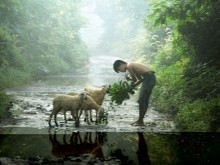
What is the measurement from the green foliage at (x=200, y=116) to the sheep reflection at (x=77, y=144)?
8.47ft

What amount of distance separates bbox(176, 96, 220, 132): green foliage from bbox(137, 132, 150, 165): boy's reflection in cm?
167

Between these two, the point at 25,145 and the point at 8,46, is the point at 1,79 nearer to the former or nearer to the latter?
the point at 8,46

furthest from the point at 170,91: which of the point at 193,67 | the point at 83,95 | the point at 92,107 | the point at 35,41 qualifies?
the point at 35,41

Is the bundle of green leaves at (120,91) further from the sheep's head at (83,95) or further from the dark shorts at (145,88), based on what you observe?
the sheep's head at (83,95)

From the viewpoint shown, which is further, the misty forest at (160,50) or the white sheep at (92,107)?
the misty forest at (160,50)

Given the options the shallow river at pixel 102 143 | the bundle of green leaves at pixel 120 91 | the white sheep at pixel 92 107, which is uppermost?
the bundle of green leaves at pixel 120 91

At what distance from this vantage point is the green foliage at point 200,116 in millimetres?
9280

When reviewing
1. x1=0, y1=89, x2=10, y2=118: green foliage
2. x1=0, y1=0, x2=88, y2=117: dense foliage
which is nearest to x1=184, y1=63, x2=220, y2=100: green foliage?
x1=0, y1=89, x2=10, y2=118: green foliage

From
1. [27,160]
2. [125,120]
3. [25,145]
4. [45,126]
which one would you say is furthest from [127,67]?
[27,160]

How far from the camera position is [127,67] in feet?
35.5

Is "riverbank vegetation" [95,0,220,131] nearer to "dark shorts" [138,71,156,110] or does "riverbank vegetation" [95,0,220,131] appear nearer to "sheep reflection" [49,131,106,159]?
"dark shorts" [138,71,156,110]

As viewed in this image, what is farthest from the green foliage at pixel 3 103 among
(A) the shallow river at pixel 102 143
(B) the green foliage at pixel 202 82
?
(B) the green foliage at pixel 202 82

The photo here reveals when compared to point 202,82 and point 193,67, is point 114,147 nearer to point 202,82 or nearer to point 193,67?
point 202,82

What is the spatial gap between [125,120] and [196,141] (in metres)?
3.77
